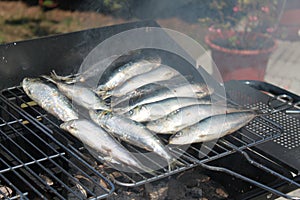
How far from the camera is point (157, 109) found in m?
2.21

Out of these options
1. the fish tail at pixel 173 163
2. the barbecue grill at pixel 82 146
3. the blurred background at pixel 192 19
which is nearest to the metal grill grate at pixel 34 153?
the barbecue grill at pixel 82 146

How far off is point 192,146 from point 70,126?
56 cm

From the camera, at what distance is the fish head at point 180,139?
2029 millimetres

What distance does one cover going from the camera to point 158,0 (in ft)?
13.8

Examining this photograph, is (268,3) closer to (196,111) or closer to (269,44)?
(269,44)

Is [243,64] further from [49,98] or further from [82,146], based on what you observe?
[82,146]

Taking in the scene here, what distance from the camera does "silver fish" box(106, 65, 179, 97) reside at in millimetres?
2398

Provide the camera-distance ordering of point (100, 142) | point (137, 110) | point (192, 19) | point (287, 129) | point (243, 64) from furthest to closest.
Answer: point (192, 19) < point (243, 64) < point (287, 129) < point (137, 110) < point (100, 142)

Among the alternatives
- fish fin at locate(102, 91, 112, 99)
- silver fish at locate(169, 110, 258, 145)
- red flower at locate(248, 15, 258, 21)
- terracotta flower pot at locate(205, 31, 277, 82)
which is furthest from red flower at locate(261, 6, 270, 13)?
fish fin at locate(102, 91, 112, 99)

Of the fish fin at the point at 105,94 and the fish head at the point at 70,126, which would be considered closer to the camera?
the fish head at the point at 70,126

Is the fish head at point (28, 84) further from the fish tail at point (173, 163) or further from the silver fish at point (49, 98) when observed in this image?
the fish tail at point (173, 163)

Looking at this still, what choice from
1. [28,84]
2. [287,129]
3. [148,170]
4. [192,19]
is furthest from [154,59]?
[192,19]

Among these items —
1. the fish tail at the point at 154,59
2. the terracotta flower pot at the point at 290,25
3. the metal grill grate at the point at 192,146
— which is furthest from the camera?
the terracotta flower pot at the point at 290,25

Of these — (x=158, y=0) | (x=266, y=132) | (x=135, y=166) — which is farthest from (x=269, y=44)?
(x=135, y=166)
